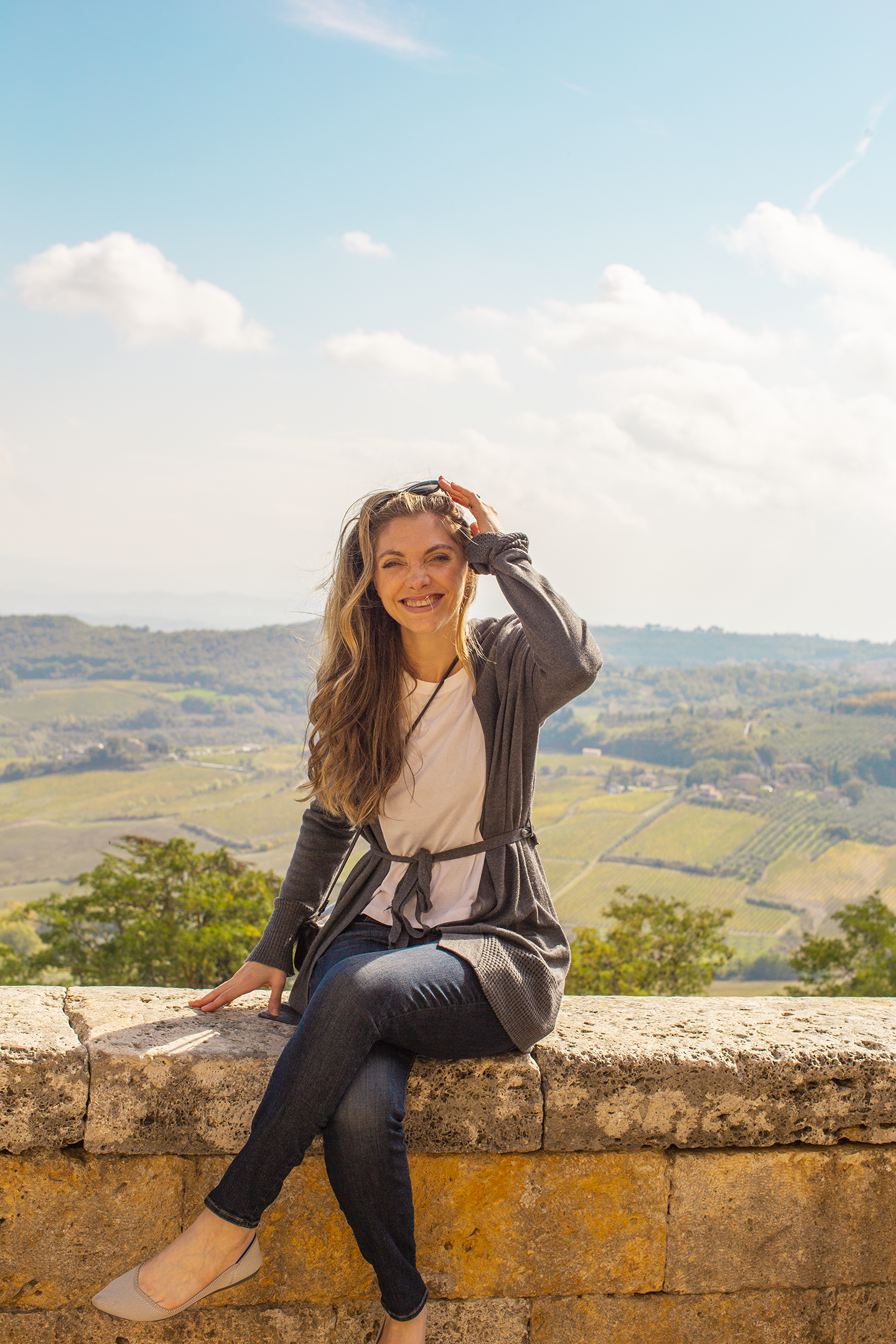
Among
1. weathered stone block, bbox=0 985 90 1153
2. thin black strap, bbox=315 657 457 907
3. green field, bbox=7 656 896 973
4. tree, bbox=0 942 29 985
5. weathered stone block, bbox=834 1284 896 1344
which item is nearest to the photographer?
weathered stone block, bbox=0 985 90 1153

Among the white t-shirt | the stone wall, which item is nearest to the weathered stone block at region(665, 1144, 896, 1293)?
the stone wall

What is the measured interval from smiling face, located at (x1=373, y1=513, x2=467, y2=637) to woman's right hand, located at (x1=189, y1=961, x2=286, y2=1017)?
0.99 meters

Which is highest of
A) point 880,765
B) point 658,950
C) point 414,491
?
point 414,491

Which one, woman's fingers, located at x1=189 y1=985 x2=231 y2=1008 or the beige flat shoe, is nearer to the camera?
the beige flat shoe

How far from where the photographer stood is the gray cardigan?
2.12m

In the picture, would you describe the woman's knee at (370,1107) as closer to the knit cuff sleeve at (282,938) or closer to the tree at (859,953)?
the knit cuff sleeve at (282,938)

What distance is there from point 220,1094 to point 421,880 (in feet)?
2.18

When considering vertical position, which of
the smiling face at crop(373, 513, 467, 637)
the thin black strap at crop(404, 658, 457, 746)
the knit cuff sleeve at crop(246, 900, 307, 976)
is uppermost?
the smiling face at crop(373, 513, 467, 637)

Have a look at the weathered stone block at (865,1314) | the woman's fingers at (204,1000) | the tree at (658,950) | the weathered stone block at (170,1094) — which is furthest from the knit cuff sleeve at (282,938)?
the tree at (658,950)

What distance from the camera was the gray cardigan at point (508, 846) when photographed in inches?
83.4

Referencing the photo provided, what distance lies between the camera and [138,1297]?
1822 millimetres

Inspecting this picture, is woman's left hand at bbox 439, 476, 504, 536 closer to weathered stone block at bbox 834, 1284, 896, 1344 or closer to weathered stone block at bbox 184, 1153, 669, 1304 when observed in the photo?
weathered stone block at bbox 184, 1153, 669, 1304

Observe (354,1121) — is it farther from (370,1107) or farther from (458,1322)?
(458,1322)

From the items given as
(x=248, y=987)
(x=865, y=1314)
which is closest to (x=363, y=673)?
(x=248, y=987)
